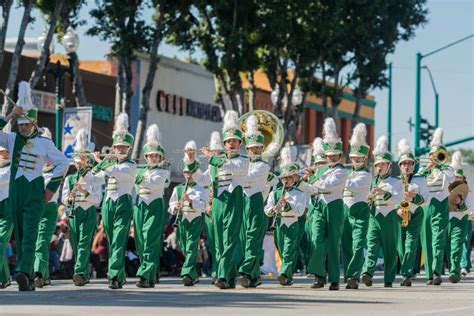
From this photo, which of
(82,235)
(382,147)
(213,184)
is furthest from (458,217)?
(82,235)

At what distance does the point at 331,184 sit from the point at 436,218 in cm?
323

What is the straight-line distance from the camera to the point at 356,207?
22234 millimetres

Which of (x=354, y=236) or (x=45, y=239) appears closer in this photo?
(x=45, y=239)

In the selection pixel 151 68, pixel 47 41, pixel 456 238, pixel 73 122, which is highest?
pixel 151 68

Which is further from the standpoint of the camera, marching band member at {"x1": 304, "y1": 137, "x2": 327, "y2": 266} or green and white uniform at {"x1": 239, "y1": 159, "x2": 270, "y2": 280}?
marching band member at {"x1": 304, "y1": 137, "x2": 327, "y2": 266}

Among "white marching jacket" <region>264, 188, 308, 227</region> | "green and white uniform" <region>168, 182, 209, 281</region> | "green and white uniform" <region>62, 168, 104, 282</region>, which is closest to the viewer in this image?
"green and white uniform" <region>62, 168, 104, 282</region>

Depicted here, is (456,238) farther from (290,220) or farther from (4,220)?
(4,220)

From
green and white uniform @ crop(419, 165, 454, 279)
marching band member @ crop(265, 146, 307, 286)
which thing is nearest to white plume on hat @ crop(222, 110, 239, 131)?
marching band member @ crop(265, 146, 307, 286)

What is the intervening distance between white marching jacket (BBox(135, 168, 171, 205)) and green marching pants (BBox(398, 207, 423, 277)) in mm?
4109

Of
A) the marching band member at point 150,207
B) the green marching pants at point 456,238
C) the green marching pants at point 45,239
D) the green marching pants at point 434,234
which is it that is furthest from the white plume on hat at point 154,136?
the green marching pants at point 456,238

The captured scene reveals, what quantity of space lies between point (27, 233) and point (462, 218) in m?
9.79

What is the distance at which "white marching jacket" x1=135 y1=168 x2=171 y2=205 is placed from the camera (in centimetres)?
2162

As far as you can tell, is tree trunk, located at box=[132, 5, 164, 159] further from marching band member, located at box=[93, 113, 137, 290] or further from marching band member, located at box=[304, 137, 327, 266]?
marching band member, located at box=[93, 113, 137, 290]

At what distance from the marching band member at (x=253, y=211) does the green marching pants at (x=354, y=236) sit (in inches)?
53.4
